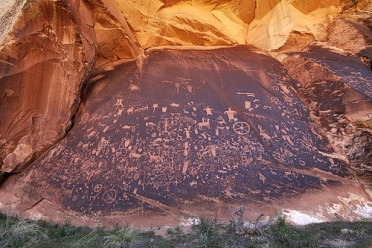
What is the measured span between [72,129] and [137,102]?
123cm

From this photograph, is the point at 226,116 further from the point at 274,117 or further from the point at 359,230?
the point at 359,230

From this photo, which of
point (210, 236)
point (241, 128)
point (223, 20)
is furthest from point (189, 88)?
point (210, 236)

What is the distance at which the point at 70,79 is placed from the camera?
6.37 meters

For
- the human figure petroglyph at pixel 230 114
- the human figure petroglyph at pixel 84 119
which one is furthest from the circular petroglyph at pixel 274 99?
the human figure petroglyph at pixel 84 119

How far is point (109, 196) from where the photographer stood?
5.23 m

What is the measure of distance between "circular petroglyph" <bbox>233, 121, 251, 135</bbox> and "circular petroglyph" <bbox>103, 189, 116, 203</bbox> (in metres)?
2.18

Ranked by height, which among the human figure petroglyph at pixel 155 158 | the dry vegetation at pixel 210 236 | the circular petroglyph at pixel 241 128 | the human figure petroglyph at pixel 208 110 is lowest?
the dry vegetation at pixel 210 236

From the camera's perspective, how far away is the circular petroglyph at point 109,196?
17.0 ft

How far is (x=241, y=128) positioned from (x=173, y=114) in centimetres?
118

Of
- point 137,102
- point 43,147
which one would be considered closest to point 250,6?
point 137,102

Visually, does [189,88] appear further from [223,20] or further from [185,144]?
[223,20]

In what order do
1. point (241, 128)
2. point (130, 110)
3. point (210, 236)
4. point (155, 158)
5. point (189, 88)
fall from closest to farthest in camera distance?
point (210, 236) < point (155, 158) < point (241, 128) < point (130, 110) < point (189, 88)

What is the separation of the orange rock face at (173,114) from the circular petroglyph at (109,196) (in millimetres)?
20

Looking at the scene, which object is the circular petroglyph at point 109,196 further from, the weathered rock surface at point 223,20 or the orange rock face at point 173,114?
the weathered rock surface at point 223,20
